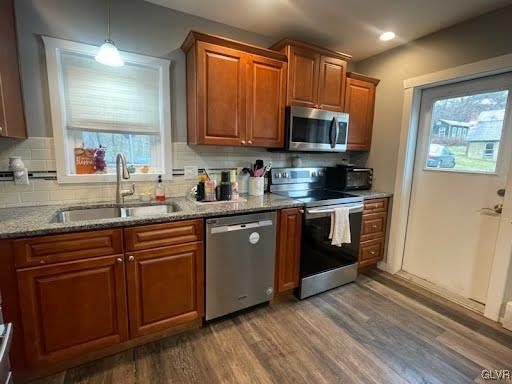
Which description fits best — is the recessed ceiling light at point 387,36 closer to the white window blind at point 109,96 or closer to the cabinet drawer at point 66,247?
the white window blind at point 109,96

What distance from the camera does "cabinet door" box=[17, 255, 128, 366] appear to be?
137 centimetres

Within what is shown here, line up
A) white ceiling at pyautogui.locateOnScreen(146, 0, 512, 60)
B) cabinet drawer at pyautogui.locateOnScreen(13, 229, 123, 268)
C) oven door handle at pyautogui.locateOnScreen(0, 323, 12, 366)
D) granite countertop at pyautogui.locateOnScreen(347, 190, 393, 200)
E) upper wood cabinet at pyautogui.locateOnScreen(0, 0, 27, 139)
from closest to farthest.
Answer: oven door handle at pyautogui.locateOnScreen(0, 323, 12, 366) < cabinet drawer at pyautogui.locateOnScreen(13, 229, 123, 268) < upper wood cabinet at pyautogui.locateOnScreen(0, 0, 27, 139) < white ceiling at pyautogui.locateOnScreen(146, 0, 512, 60) < granite countertop at pyautogui.locateOnScreen(347, 190, 393, 200)

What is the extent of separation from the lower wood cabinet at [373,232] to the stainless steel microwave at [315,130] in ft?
2.41

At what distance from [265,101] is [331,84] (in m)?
0.81

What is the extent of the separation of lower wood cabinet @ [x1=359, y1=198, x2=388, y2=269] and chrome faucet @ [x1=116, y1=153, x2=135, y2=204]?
2.28 metres

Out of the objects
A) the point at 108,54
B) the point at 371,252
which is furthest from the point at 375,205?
the point at 108,54

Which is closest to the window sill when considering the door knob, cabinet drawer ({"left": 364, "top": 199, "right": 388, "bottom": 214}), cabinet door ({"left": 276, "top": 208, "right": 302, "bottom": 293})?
cabinet door ({"left": 276, "top": 208, "right": 302, "bottom": 293})

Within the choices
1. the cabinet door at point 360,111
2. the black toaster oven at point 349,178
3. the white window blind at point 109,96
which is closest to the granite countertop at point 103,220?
the white window blind at point 109,96

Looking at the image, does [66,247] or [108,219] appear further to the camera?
[108,219]

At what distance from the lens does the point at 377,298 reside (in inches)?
93.5

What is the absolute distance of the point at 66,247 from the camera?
140 centimetres

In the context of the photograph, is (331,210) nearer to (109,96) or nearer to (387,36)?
(387,36)

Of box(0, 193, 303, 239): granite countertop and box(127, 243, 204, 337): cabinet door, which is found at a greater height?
box(0, 193, 303, 239): granite countertop

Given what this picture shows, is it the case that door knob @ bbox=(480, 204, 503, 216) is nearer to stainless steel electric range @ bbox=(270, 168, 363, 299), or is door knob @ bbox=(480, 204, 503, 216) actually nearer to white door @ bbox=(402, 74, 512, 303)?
white door @ bbox=(402, 74, 512, 303)
